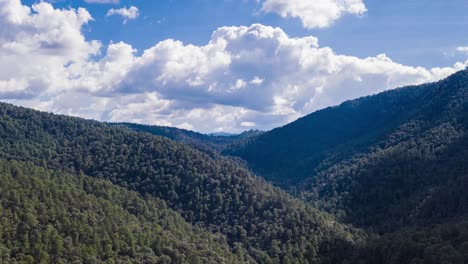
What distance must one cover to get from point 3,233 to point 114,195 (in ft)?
230

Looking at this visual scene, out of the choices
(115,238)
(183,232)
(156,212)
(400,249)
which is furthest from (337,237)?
(115,238)

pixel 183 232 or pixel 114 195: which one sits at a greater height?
pixel 114 195

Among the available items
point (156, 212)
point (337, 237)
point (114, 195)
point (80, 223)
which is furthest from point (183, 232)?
point (337, 237)

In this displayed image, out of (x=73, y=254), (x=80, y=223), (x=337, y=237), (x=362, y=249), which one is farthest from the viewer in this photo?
(x=337, y=237)

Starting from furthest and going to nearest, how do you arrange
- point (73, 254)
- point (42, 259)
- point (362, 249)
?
point (362, 249)
point (73, 254)
point (42, 259)

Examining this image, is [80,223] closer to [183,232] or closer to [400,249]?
[183,232]

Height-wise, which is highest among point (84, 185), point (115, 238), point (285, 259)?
point (84, 185)

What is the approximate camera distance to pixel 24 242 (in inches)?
5044

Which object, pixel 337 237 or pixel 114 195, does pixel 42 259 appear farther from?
pixel 337 237

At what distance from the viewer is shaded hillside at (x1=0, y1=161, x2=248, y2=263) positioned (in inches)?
5128

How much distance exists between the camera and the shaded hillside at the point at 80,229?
130250 millimetres

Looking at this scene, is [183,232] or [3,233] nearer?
[3,233]

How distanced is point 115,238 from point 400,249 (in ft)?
299

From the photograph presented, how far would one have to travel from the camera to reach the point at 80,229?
143m
